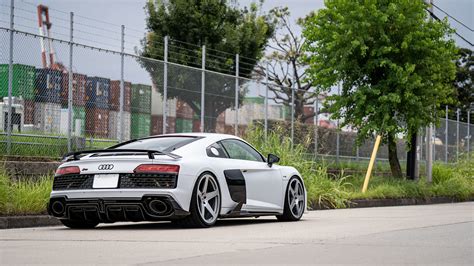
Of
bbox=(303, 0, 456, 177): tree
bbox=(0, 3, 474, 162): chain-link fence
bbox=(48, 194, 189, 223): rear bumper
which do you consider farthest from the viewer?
bbox=(303, 0, 456, 177): tree

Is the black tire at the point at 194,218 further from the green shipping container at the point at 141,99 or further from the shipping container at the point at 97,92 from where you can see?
the green shipping container at the point at 141,99

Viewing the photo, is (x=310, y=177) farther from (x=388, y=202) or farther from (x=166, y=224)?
(x=166, y=224)

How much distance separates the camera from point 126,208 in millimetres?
10297

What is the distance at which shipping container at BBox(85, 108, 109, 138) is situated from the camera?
55.5 ft

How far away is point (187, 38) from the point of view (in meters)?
38.4

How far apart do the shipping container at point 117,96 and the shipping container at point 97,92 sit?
0.37 ft

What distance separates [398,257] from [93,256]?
8.38 feet

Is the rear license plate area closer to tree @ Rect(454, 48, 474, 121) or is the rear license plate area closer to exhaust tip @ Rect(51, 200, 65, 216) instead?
exhaust tip @ Rect(51, 200, 65, 216)

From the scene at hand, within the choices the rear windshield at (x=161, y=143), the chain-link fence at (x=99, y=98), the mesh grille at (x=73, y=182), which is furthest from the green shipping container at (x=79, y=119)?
the mesh grille at (x=73, y=182)

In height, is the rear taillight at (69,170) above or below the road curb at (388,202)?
above

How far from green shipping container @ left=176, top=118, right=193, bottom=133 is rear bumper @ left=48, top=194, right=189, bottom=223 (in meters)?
8.73

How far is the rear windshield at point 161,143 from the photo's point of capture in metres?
11.0

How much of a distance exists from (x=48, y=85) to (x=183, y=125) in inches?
162

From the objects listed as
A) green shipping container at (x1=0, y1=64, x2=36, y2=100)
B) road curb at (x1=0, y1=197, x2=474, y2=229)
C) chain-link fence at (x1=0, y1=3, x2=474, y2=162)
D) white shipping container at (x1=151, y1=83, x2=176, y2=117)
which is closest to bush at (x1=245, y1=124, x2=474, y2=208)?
road curb at (x1=0, y1=197, x2=474, y2=229)
